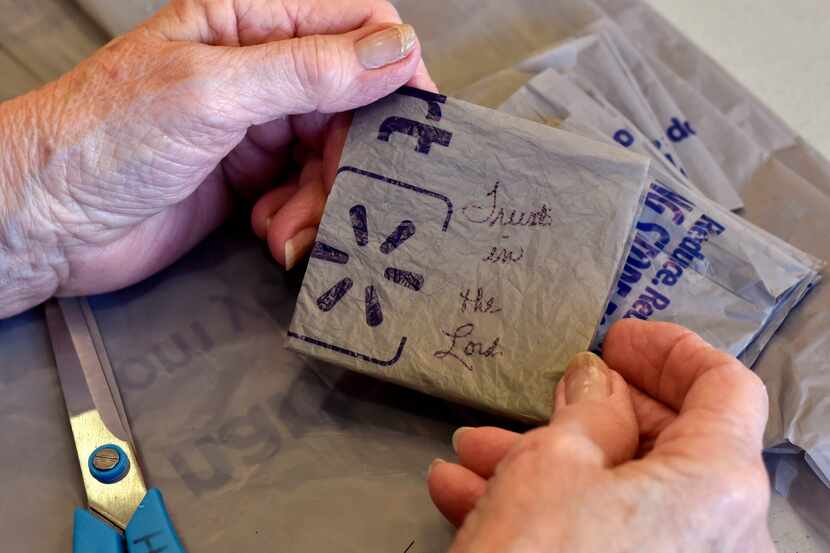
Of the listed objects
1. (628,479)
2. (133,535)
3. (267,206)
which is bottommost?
(133,535)

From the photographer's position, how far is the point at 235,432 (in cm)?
62

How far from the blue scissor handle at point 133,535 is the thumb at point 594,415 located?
11.5 inches

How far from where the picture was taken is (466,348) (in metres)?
0.57

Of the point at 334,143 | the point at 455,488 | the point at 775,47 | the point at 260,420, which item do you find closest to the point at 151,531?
the point at 260,420

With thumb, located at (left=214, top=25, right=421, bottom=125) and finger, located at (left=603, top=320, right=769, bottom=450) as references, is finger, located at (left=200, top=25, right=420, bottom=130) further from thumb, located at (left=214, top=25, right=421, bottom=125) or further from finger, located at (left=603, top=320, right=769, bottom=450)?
finger, located at (left=603, top=320, right=769, bottom=450)

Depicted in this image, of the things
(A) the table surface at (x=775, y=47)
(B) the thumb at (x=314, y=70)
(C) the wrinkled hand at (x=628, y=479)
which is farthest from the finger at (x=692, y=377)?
(A) the table surface at (x=775, y=47)

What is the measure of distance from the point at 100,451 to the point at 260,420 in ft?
0.40

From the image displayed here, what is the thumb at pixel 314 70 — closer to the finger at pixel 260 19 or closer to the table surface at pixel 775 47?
the finger at pixel 260 19

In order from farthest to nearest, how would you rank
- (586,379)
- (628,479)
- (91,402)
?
(91,402), (586,379), (628,479)

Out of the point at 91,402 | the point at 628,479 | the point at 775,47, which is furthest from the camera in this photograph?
the point at 775,47

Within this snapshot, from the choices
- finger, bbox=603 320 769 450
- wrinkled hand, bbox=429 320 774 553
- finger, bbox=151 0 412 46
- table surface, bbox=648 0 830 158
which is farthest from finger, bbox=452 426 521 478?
table surface, bbox=648 0 830 158

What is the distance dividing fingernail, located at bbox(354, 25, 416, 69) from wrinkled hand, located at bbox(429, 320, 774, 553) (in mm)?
287

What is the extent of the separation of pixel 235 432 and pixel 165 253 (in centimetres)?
18

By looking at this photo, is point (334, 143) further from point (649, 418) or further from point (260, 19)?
point (649, 418)
